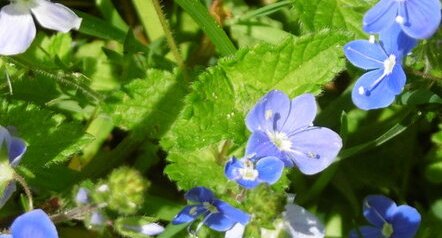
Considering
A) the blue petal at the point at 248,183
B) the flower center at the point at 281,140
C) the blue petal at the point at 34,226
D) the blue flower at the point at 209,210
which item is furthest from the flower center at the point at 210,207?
the blue petal at the point at 34,226

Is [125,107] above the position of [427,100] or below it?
above

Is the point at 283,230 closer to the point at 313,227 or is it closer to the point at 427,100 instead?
the point at 313,227

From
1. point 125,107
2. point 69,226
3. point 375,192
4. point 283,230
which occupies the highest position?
point 125,107

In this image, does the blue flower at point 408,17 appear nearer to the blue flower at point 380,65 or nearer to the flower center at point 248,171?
the blue flower at point 380,65

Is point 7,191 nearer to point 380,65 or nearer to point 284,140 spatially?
point 284,140

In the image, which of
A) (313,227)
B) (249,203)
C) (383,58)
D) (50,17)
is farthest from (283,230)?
(50,17)

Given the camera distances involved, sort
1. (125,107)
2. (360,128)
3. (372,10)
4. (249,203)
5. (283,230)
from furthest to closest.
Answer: (360,128), (125,107), (283,230), (372,10), (249,203)
